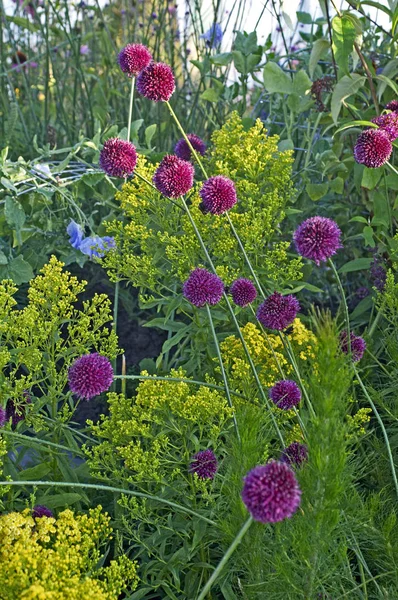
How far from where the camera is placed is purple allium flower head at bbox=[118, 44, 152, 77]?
6.61ft

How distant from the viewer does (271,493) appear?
1046 millimetres

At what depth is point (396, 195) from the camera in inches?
103

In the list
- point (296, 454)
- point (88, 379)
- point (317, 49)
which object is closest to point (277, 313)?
point (296, 454)

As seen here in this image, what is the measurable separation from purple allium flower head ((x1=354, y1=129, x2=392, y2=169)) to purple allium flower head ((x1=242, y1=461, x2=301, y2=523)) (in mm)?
932

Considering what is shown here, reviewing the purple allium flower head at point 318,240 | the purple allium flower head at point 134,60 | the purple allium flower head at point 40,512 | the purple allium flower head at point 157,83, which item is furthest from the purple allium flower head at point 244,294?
the purple allium flower head at point 134,60

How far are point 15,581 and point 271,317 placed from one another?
2.20 ft

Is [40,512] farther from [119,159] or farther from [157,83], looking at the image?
[157,83]

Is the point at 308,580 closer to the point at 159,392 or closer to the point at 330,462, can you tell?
the point at 330,462

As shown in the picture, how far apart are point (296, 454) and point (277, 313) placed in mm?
284

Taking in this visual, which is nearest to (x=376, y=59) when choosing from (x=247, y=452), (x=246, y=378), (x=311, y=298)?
(x=311, y=298)

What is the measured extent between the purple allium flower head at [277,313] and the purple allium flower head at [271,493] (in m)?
0.53

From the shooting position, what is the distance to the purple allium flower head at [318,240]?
150cm

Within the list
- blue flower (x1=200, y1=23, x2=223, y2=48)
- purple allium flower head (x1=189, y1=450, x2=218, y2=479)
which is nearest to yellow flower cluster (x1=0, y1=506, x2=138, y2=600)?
purple allium flower head (x1=189, y1=450, x2=218, y2=479)

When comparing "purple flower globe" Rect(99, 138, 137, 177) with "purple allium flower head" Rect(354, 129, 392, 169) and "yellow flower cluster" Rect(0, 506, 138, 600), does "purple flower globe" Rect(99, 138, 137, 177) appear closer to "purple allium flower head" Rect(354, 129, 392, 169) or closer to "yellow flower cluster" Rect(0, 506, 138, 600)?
"purple allium flower head" Rect(354, 129, 392, 169)
